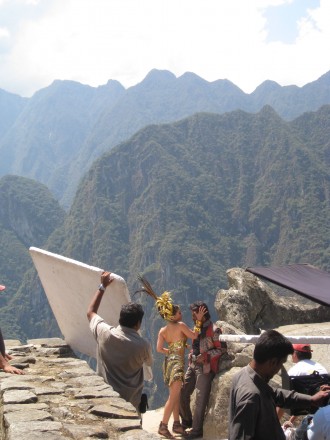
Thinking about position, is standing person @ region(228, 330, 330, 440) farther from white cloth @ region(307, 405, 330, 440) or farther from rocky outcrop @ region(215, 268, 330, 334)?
rocky outcrop @ region(215, 268, 330, 334)

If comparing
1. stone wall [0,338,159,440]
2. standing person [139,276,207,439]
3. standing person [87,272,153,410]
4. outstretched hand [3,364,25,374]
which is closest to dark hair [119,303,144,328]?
standing person [87,272,153,410]

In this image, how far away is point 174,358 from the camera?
5.51 meters

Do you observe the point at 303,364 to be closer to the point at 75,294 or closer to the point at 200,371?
the point at 200,371

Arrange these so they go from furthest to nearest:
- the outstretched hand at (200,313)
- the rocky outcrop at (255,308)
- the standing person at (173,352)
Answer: the rocky outcrop at (255,308) < the standing person at (173,352) < the outstretched hand at (200,313)

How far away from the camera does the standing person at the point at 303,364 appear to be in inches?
152

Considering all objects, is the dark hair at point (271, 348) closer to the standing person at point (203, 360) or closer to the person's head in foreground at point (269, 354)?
the person's head in foreground at point (269, 354)

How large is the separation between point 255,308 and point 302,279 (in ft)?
6.30

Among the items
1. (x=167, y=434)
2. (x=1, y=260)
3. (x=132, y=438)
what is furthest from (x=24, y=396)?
(x=1, y=260)

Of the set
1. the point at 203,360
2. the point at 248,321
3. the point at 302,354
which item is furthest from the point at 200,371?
the point at 248,321

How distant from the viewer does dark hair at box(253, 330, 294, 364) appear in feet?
8.92

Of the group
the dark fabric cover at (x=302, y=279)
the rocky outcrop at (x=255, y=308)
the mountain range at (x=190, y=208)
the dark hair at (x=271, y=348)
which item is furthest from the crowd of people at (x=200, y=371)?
the mountain range at (x=190, y=208)

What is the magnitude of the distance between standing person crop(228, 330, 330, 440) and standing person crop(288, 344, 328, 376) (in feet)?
3.69

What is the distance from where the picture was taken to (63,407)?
3.52 meters

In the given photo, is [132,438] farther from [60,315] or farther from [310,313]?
[310,313]
